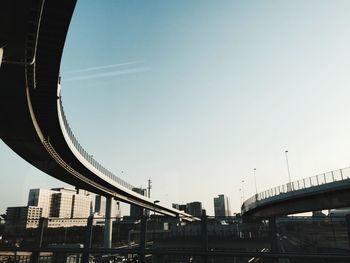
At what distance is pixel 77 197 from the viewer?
153625 millimetres

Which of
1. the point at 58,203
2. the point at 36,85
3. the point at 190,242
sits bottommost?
the point at 190,242

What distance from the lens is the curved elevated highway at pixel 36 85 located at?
11734mm

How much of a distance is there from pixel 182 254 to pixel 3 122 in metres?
20.6

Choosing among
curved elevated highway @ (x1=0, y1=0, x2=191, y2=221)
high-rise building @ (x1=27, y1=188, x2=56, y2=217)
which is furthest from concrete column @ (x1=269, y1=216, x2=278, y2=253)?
high-rise building @ (x1=27, y1=188, x2=56, y2=217)

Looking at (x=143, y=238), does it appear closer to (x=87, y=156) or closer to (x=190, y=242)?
(x=190, y=242)

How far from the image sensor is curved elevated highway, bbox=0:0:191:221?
11734mm

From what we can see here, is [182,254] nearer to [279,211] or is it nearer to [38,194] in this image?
[279,211]

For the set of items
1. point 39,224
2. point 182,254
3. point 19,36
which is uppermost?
point 19,36

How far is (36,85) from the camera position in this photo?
1803 cm

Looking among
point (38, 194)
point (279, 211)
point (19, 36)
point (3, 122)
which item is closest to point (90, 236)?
point (19, 36)

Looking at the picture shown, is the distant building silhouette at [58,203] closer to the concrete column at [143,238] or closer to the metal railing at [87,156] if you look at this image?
the metal railing at [87,156]

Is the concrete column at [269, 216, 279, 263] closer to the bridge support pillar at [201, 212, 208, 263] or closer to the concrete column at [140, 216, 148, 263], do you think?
the bridge support pillar at [201, 212, 208, 263]

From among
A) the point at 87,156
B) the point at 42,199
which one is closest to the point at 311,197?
the point at 87,156

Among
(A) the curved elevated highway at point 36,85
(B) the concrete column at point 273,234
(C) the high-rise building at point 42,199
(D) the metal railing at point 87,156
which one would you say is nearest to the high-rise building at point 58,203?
(C) the high-rise building at point 42,199
